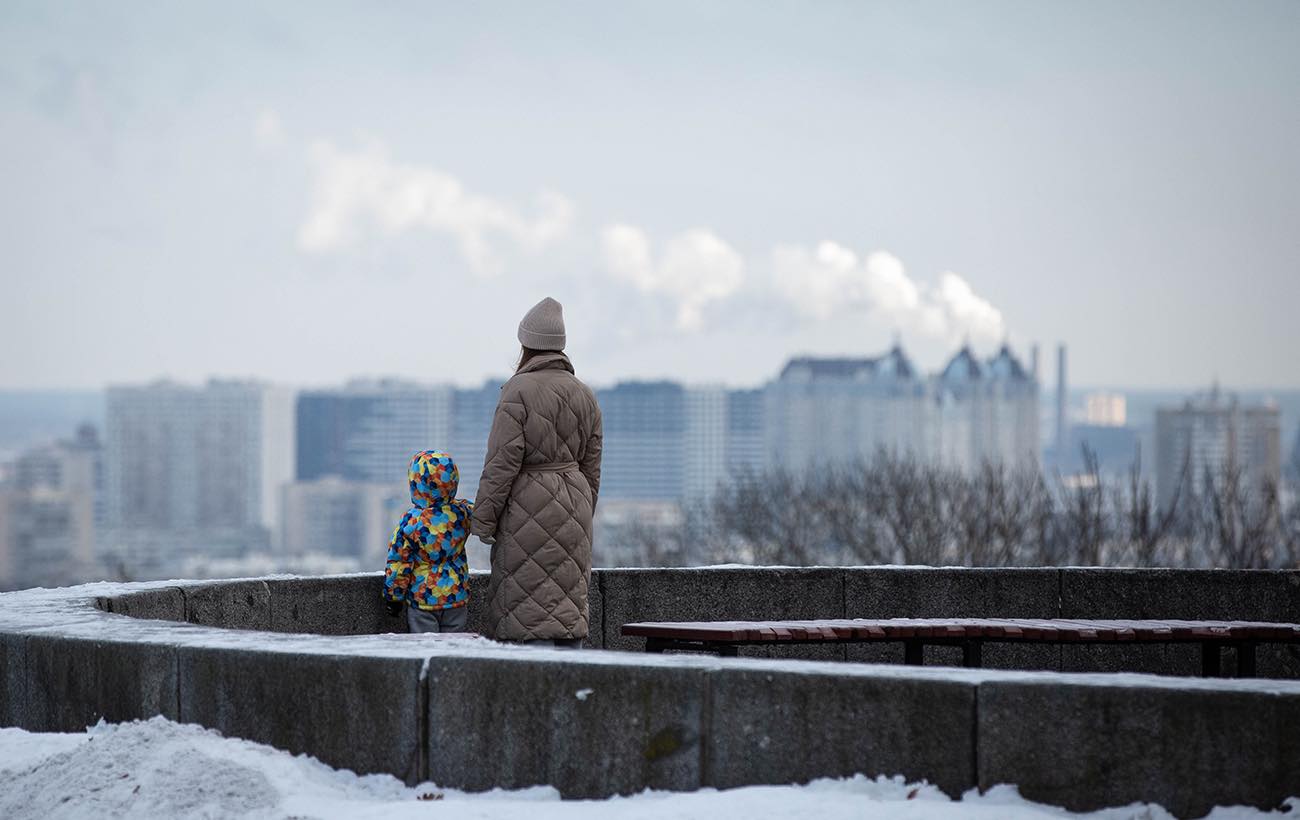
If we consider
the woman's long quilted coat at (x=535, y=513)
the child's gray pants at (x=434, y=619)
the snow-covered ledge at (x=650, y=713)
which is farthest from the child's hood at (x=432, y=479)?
the snow-covered ledge at (x=650, y=713)

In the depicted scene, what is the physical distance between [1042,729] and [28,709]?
108 inches

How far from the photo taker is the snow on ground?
4.05m

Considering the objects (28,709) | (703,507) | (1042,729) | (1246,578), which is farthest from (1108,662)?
(703,507)

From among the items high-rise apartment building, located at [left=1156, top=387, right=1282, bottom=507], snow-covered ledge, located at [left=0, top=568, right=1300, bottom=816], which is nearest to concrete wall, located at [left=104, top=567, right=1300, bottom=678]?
snow-covered ledge, located at [left=0, top=568, right=1300, bottom=816]

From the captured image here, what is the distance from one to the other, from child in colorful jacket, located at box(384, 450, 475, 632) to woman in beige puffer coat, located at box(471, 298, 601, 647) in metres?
0.48

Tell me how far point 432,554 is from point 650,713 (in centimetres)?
254

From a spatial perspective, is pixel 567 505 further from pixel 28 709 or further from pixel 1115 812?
pixel 1115 812

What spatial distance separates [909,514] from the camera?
34.9m

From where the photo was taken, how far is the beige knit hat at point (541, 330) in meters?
6.31

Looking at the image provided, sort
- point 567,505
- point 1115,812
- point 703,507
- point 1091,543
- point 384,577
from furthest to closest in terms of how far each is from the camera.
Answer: point 703,507
point 1091,543
point 384,577
point 567,505
point 1115,812

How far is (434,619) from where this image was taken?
6.76 metres

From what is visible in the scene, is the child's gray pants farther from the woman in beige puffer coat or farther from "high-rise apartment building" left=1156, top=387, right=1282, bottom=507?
"high-rise apartment building" left=1156, top=387, right=1282, bottom=507

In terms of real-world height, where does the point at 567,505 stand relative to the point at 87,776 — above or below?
above

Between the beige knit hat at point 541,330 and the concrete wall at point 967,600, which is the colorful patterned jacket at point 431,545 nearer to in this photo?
the concrete wall at point 967,600
